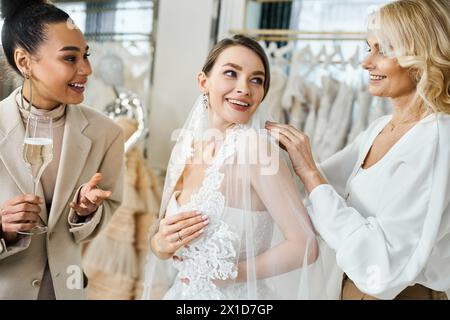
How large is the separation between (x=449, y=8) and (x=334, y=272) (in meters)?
0.61

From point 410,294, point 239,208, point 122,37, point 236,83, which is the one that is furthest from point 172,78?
point 410,294

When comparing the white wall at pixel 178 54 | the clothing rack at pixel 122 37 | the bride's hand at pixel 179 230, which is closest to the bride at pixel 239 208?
the bride's hand at pixel 179 230

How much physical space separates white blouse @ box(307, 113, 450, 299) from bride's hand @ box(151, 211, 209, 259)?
23cm

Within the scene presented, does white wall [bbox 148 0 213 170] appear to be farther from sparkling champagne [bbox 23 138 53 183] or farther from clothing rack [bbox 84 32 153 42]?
sparkling champagne [bbox 23 138 53 183]

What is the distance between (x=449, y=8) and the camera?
112 centimetres

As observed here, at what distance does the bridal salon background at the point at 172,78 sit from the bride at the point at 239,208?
0.24 m

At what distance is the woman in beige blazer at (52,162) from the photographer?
41.7 inches

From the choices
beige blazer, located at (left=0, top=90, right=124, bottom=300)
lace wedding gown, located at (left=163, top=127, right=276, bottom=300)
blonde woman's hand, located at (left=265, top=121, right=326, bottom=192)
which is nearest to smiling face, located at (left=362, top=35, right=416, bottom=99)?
blonde woman's hand, located at (left=265, top=121, right=326, bottom=192)

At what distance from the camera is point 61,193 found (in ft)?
3.58

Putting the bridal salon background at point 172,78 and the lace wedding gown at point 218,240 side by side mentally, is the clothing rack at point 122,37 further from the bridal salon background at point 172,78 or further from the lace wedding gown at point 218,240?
the lace wedding gown at point 218,240
